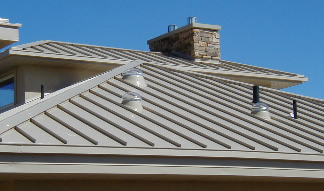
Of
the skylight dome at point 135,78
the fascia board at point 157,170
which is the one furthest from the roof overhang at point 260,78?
the fascia board at point 157,170

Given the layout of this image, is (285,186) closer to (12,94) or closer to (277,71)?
(12,94)

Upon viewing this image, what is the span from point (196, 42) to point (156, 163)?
11398mm

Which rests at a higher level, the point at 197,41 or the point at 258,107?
the point at 197,41

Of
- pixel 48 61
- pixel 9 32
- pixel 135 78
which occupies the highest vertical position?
pixel 9 32

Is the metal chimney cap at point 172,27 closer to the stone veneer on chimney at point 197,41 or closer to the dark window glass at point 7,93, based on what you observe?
the stone veneer on chimney at point 197,41

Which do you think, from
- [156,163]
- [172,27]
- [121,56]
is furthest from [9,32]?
[172,27]

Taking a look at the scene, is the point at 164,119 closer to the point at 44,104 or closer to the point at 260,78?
the point at 44,104

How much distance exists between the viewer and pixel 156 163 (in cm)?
807

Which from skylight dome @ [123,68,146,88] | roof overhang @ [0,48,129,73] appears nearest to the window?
roof overhang @ [0,48,129,73]

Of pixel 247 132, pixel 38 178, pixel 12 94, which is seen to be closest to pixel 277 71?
pixel 12 94

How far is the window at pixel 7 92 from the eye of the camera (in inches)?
624

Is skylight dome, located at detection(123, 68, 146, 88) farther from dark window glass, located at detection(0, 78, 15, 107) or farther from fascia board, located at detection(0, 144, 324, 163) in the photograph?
dark window glass, located at detection(0, 78, 15, 107)

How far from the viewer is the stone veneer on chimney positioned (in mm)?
19078

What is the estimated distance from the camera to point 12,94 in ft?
52.1
